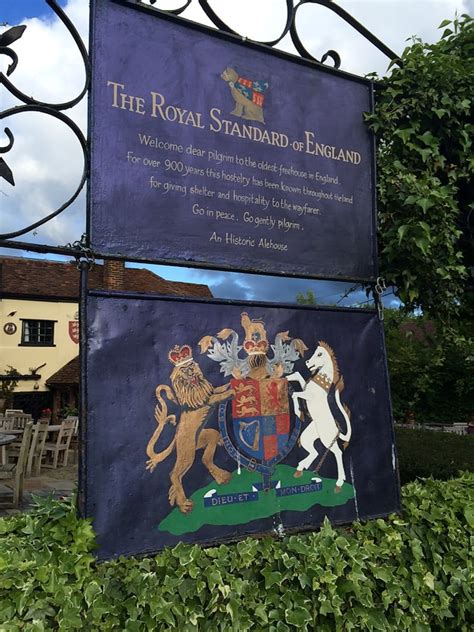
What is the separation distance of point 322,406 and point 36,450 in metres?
9.92

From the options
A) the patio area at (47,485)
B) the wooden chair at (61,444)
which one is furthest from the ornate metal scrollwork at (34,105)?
the wooden chair at (61,444)

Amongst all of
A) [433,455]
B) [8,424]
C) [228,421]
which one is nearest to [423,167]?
[228,421]

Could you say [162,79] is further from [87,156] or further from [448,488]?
[448,488]

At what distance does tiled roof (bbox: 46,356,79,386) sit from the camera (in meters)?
20.0

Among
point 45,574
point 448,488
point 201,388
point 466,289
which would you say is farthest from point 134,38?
point 448,488

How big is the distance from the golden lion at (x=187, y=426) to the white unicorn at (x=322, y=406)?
47cm

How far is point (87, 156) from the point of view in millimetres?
2598

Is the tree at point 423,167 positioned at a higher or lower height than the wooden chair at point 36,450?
higher

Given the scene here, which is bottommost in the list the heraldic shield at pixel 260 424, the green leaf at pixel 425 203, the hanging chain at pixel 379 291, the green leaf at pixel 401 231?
the heraldic shield at pixel 260 424

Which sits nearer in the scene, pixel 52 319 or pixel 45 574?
pixel 45 574

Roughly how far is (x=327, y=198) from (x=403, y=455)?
5.77 metres

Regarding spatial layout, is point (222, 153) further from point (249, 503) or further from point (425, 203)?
point (249, 503)

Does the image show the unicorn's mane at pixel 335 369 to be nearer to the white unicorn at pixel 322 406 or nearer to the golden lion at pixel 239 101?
the white unicorn at pixel 322 406

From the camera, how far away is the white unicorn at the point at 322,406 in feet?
9.64
